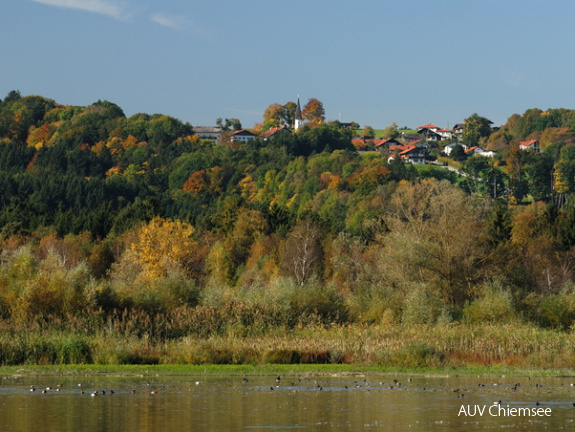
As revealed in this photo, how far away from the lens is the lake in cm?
2683

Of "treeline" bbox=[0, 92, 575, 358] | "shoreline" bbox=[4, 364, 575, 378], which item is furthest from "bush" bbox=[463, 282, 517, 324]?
"shoreline" bbox=[4, 364, 575, 378]

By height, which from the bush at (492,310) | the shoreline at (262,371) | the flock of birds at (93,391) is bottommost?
the shoreline at (262,371)

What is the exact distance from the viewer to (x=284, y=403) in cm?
3048

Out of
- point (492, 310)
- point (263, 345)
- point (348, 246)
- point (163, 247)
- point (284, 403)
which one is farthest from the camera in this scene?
point (348, 246)

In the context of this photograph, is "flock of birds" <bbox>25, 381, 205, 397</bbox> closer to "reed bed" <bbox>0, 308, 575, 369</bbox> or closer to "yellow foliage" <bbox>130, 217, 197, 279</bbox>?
"reed bed" <bbox>0, 308, 575, 369</bbox>

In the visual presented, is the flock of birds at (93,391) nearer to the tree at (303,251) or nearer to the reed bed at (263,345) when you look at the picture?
the reed bed at (263,345)

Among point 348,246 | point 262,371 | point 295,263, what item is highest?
point 348,246

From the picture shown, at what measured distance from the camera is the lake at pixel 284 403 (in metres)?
26.8

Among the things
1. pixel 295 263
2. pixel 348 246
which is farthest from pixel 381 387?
pixel 348 246

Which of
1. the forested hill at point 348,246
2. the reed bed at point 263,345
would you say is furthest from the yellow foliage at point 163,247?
the reed bed at point 263,345

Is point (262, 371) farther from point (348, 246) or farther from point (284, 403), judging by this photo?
point (348, 246)

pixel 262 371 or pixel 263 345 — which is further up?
pixel 263 345

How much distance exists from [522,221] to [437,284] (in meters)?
54.5

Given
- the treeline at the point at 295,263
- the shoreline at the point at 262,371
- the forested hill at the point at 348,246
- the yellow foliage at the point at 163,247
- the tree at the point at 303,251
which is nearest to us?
the shoreline at the point at 262,371
